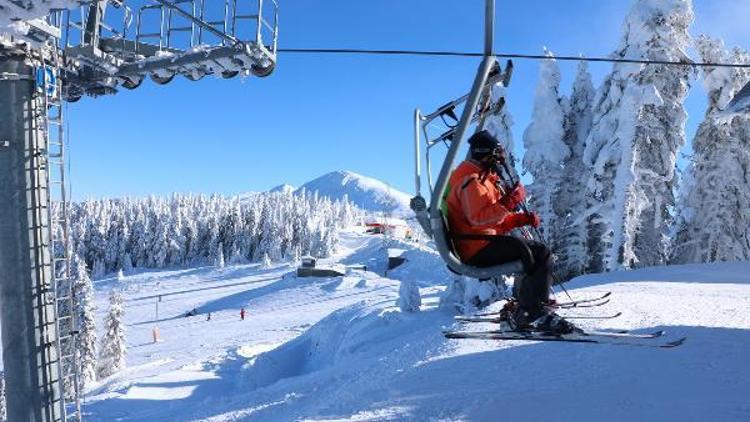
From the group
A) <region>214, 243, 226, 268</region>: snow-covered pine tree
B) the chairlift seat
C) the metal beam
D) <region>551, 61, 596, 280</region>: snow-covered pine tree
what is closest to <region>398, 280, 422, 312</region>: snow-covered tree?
<region>551, 61, 596, 280</region>: snow-covered pine tree

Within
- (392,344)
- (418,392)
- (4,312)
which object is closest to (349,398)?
(418,392)

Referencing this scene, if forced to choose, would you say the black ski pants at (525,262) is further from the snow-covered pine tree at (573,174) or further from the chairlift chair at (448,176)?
the snow-covered pine tree at (573,174)

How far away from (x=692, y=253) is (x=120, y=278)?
103299 millimetres

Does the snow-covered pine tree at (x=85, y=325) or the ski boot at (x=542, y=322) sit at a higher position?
the ski boot at (x=542, y=322)

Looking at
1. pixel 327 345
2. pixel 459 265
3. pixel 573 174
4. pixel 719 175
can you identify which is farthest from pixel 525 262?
pixel 327 345

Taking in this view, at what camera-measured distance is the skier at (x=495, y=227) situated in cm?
591

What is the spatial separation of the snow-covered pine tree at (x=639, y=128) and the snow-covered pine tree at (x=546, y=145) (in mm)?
3001

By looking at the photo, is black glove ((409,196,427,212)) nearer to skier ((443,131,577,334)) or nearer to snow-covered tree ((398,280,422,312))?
skier ((443,131,577,334))

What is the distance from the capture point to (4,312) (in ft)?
29.8

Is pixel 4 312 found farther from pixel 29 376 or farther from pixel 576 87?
pixel 576 87

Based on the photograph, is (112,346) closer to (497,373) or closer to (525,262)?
(497,373)

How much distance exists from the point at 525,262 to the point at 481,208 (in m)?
0.76

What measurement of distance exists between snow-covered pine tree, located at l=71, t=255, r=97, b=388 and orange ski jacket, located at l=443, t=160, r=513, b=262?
3976 centimetres

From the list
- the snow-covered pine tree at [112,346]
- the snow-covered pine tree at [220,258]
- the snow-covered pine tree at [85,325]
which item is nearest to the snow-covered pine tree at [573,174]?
the snow-covered pine tree at [85,325]
